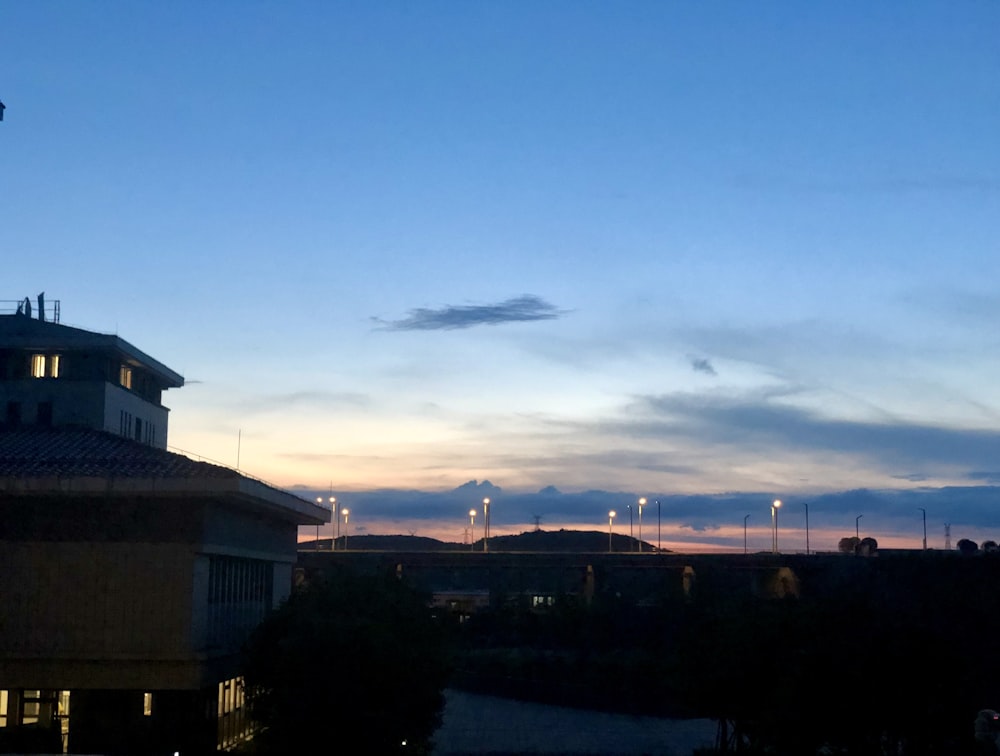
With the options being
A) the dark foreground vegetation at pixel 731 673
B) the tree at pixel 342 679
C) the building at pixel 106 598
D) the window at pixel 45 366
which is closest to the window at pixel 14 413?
the window at pixel 45 366

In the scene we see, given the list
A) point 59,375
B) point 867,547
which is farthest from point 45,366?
point 867,547

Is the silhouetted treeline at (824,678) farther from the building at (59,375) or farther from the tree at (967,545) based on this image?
the tree at (967,545)

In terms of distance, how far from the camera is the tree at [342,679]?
27.1 meters

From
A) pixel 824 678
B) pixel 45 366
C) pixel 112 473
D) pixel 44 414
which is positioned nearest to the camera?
pixel 112 473

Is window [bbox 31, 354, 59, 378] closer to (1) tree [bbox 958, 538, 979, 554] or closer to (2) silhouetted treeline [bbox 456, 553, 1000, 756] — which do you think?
(2) silhouetted treeline [bbox 456, 553, 1000, 756]

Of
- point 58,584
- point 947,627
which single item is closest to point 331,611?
point 58,584

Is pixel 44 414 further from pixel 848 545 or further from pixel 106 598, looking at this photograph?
pixel 848 545

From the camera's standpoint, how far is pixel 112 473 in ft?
91.9

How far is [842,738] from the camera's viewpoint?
27.9 meters

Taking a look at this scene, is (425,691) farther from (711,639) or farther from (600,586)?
(600,586)

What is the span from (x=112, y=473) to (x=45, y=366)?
13.6 meters

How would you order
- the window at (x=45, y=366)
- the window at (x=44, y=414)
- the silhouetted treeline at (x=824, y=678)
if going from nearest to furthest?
the silhouetted treeline at (x=824, y=678) → the window at (x=44, y=414) → the window at (x=45, y=366)

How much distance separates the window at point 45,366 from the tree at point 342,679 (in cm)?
1511

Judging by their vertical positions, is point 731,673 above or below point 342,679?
below
